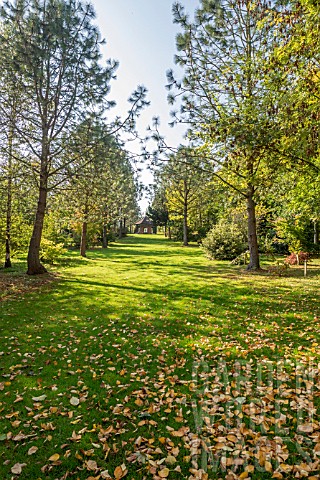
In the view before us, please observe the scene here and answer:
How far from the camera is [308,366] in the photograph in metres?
4.50

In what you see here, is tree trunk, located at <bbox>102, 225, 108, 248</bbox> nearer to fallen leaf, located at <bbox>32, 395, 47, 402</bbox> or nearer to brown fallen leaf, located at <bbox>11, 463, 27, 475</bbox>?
fallen leaf, located at <bbox>32, 395, 47, 402</bbox>

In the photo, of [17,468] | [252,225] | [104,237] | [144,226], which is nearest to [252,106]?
[252,225]

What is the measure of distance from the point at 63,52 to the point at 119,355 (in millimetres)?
9745

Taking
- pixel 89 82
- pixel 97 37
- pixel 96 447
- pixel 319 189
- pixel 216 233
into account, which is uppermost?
pixel 97 37

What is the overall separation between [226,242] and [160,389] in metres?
15.4

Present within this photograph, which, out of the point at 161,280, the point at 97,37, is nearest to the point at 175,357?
the point at 161,280

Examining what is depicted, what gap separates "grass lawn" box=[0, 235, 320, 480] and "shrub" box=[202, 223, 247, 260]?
35.0 feet

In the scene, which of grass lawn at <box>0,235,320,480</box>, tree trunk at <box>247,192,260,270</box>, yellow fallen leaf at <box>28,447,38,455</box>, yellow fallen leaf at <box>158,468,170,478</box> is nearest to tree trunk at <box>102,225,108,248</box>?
tree trunk at <box>247,192,260,270</box>

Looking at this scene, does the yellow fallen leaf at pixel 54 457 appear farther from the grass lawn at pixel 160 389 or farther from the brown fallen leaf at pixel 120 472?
the brown fallen leaf at pixel 120 472

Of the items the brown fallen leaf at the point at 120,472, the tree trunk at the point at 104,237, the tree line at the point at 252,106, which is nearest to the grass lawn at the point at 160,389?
the brown fallen leaf at the point at 120,472

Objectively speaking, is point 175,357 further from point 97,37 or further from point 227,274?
point 97,37

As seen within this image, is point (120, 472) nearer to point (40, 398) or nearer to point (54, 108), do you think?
point (40, 398)

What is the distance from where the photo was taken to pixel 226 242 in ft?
61.3

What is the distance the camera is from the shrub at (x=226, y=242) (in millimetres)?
18734
